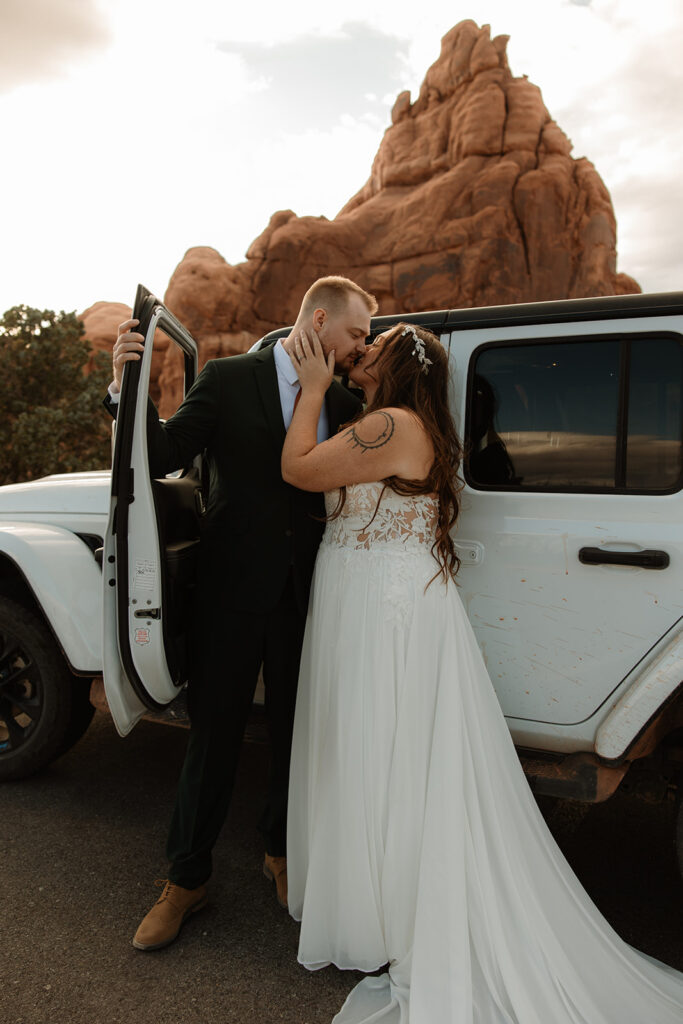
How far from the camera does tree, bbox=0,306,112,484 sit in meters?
12.4

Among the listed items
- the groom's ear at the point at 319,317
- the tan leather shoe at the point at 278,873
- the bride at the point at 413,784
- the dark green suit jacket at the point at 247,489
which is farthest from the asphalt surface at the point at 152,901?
the groom's ear at the point at 319,317

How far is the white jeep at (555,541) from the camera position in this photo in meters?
2.30

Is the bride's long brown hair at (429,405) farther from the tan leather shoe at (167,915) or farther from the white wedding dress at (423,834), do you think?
the tan leather shoe at (167,915)

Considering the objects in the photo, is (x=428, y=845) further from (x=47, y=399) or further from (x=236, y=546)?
(x=47, y=399)

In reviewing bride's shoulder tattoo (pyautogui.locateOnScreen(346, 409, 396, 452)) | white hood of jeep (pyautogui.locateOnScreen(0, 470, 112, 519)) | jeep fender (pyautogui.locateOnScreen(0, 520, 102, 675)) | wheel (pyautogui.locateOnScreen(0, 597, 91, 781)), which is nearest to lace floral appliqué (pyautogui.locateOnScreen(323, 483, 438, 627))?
bride's shoulder tattoo (pyautogui.locateOnScreen(346, 409, 396, 452))

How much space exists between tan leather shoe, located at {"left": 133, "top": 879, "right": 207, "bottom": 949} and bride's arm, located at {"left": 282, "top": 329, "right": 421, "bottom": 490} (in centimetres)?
147

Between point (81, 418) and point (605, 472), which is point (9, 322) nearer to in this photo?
point (81, 418)

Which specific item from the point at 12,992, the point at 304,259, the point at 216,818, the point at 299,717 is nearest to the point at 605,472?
the point at 299,717

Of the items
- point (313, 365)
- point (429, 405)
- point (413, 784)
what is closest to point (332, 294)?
point (313, 365)

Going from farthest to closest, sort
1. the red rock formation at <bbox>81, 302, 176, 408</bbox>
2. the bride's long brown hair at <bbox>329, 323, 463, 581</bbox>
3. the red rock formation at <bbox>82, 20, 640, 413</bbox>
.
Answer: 1. the red rock formation at <bbox>81, 302, 176, 408</bbox>
2. the red rock formation at <bbox>82, 20, 640, 413</bbox>
3. the bride's long brown hair at <bbox>329, 323, 463, 581</bbox>

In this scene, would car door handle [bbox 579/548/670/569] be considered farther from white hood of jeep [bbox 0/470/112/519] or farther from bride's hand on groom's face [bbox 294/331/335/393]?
white hood of jeep [bbox 0/470/112/519]

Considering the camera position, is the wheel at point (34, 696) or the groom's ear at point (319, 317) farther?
the wheel at point (34, 696)

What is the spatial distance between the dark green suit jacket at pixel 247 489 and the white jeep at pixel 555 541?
0.61ft

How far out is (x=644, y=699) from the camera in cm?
224
